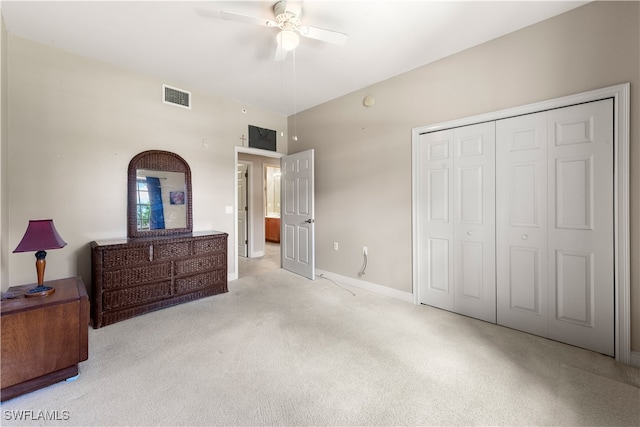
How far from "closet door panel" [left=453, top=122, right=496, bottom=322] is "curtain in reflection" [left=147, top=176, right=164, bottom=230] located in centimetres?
348

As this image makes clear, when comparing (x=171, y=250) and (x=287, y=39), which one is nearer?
(x=287, y=39)

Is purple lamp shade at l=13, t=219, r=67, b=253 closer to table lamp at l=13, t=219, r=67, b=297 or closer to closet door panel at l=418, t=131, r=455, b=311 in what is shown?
table lamp at l=13, t=219, r=67, b=297

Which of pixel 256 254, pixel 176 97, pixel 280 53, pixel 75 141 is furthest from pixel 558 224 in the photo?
pixel 256 254

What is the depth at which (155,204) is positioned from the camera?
3.24 meters

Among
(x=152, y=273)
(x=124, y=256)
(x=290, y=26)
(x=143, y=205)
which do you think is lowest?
(x=152, y=273)

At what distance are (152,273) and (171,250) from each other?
302 mm

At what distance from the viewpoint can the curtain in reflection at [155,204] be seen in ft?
10.5

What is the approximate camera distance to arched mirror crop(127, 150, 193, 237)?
10.1 ft

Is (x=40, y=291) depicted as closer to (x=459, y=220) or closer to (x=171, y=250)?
(x=171, y=250)

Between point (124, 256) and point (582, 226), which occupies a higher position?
point (582, 226)

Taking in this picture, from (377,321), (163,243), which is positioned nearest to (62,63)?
(163,243)

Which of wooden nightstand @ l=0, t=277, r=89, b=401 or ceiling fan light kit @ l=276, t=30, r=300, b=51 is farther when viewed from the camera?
ceiling fan light kit @ l=276, t=30, r=300, b=51

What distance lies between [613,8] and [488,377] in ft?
9.44

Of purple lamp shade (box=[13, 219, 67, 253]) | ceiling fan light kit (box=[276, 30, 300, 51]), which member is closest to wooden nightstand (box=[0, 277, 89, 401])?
purple lamp shade (box=[13, 219, 67, 253])
